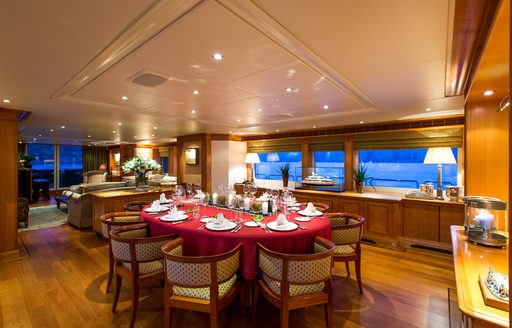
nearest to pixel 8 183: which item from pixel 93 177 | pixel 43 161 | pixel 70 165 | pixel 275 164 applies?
pixel 275 164

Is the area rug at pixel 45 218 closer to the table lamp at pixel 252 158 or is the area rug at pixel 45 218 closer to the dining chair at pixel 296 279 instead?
the table lamp at pixel 252 158

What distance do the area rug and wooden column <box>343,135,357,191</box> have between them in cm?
714

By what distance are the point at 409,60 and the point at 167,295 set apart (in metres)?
2.84

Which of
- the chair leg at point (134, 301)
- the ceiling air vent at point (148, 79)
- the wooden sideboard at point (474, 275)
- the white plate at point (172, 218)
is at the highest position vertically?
the ceiling air vent at point (148, 79)

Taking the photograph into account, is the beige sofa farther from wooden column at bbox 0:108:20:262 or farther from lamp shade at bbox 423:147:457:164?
lamp shade at bbox 423:147:457:164

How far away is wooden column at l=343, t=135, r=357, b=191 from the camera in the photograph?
5598mm

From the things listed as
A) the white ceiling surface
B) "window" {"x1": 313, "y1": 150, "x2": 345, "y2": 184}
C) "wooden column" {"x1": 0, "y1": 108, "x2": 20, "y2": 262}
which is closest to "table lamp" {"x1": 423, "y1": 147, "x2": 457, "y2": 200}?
the white ceiling surface

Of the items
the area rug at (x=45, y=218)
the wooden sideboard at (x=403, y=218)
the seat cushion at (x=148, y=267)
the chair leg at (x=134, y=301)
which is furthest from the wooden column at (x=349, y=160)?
the area rug at (x=45, y=218)

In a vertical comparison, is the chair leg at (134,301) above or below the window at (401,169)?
below

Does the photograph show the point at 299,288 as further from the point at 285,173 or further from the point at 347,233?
the point at 285,173

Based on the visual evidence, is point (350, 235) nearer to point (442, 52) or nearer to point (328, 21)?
point (442, 52)

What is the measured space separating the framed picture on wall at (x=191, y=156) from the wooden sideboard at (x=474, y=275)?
6.13 m

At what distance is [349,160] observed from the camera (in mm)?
5617

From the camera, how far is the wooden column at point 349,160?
5.60 meters
